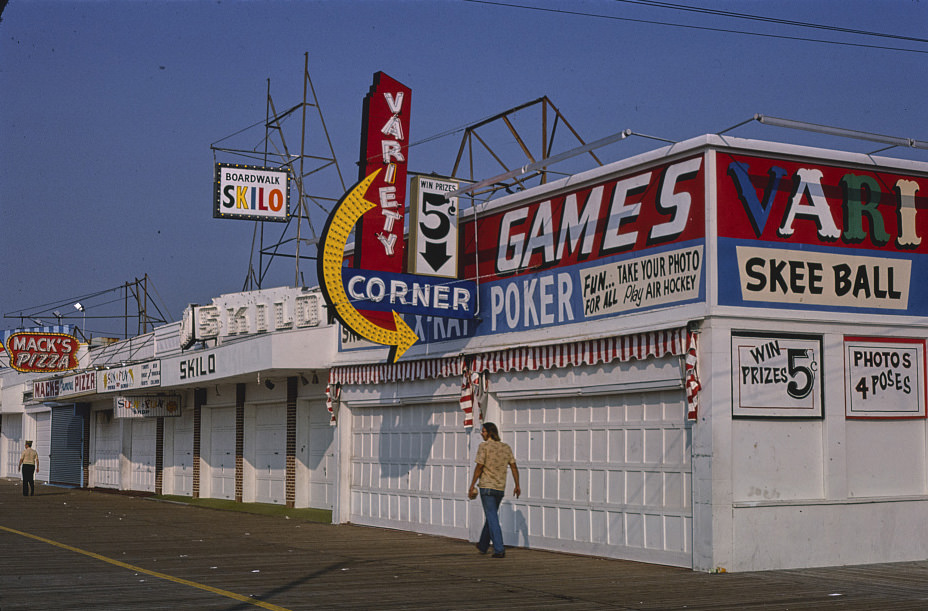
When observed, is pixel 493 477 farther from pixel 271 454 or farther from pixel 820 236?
pixel 271 454

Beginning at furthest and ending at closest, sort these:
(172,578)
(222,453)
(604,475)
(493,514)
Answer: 1. (222,453)
2. (604,475)
3. (493,514)
4. (172,578)

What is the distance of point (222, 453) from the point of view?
28.5 metres

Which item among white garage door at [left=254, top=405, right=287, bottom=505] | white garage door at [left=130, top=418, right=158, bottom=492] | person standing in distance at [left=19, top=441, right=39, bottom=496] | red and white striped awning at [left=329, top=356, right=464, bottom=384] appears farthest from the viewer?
white garage door at [left=130, top=418, right=158, bottom=492]

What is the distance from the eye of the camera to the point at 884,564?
1346cm

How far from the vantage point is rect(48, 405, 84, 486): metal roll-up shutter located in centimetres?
4094

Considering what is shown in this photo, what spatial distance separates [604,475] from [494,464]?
1524 mm

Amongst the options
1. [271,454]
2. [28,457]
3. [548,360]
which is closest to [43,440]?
[28,457]

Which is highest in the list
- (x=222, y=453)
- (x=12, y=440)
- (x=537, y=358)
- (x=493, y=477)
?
(x=537, y=358)

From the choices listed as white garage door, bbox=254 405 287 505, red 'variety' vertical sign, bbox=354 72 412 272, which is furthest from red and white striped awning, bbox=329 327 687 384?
white garage door, bbox=254 405 287 505

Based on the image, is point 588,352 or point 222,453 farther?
Answer: point 222,453

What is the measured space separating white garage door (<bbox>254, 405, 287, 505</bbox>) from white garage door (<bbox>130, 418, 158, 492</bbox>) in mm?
8281

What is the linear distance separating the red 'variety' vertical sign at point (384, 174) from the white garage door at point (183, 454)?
1543 centimetres

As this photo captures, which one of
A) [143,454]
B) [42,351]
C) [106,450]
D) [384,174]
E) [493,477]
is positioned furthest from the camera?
[106,450]

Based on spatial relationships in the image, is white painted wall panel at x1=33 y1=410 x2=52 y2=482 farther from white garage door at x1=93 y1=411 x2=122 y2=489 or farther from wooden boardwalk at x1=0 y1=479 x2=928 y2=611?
wooden boardwalk at x1=0 y1=479 x2=928 y2=611
